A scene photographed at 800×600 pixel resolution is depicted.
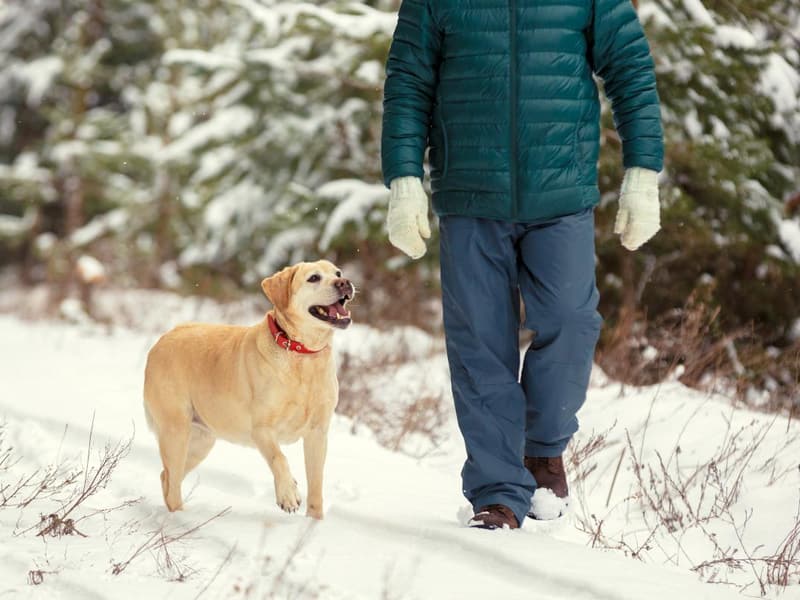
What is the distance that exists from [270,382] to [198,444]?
2.44ft

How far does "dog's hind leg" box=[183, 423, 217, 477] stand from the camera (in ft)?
14.0

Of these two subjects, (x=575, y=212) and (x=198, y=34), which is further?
(x=198, y=34)

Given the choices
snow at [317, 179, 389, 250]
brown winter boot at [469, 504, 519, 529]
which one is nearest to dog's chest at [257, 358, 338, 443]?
brown winter boot at [469, 504, 519, 529]

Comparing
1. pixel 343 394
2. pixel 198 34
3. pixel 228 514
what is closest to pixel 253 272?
pixel 343 394

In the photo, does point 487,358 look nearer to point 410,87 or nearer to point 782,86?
point 410,87

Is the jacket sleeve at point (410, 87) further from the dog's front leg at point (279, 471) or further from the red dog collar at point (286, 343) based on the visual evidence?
the dog's front leg at point (279, 471)

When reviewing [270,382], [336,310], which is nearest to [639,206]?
[336,310]

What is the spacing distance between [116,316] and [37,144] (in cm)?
661

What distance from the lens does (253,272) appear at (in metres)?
10.2

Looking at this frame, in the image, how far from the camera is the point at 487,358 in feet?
12.8

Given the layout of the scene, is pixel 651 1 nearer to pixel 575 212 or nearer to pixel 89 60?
pixel 575 212

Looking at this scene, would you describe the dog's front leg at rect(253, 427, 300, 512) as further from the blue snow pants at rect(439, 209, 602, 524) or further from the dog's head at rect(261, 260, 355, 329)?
the blue snow pants at rect(439, 209, 602, 524)

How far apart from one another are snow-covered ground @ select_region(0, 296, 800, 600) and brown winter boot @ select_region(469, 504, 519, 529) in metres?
0.08

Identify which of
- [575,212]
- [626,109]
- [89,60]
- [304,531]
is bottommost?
[89,60]
